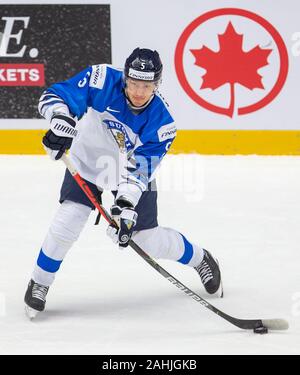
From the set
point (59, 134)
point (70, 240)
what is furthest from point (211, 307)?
point (59, 134)

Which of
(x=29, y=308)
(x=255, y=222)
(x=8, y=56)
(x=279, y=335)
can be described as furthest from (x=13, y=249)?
(x=8, y=56)

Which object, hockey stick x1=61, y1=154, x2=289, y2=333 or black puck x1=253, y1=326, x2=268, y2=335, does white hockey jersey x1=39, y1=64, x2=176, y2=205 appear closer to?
hockey stick x1=61, y1=154, x2=289, y2=333

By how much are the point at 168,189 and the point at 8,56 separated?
1.45 m

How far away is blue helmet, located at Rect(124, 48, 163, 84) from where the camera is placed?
3.10 m

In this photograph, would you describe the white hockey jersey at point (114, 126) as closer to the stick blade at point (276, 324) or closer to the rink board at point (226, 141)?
the stick blade at point (276, 324)

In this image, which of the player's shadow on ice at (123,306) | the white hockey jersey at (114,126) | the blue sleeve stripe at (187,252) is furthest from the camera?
the blue sleeve stripe at (187,252)

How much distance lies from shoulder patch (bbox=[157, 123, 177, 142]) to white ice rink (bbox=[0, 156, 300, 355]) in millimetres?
645

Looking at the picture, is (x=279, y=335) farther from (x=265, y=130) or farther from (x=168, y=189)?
(x=265, y=130)

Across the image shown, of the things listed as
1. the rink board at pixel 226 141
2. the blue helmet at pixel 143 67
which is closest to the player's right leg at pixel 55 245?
the blue helmet at pixel 143 67

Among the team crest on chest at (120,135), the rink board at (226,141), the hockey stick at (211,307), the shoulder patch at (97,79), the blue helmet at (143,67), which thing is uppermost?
the blue helmet at (143,67)

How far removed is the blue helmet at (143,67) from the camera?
10.2 feet

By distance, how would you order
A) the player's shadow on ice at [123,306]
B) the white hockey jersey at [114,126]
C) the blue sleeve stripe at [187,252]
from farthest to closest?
the blue sleeve stripe at [187,252] → the player's shadow on ice at [123,306] → the white hockey jersey at [114,126]

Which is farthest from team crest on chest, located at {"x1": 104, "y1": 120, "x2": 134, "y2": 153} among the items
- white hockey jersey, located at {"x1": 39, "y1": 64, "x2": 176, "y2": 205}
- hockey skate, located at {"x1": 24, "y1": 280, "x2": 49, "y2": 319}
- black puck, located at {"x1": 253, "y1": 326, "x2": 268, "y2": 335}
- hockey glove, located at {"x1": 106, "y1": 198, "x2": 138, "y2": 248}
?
black puck, located at {"x1": 253, "y1": 326, "x2": 268, "y2": 335}

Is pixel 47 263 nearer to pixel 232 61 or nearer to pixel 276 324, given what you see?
pixel 276 324
